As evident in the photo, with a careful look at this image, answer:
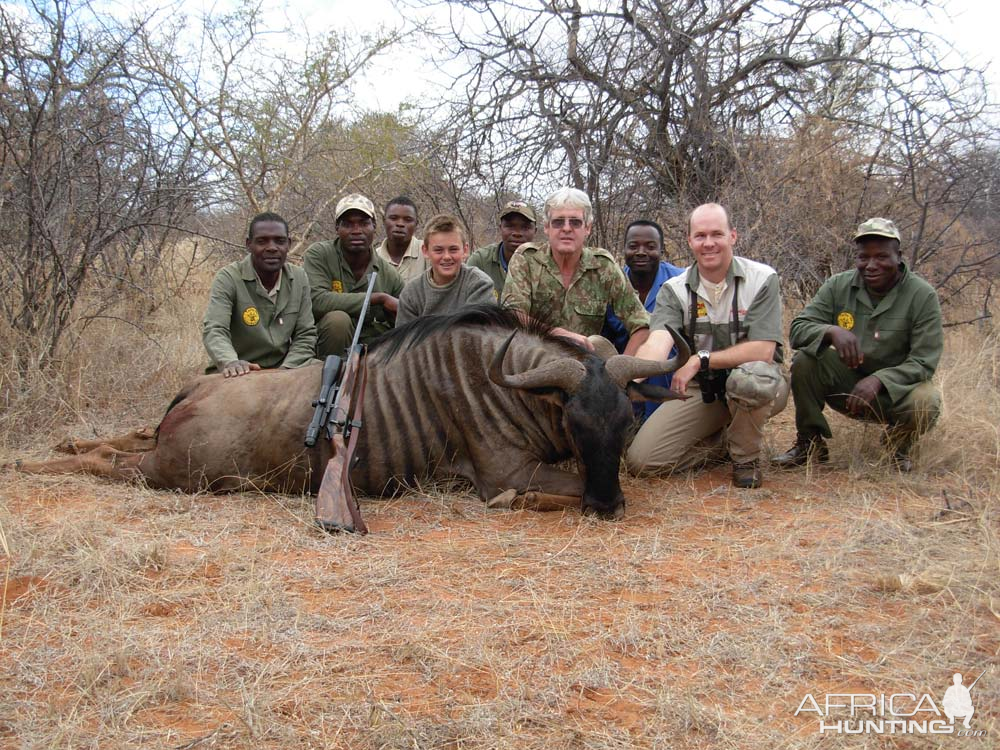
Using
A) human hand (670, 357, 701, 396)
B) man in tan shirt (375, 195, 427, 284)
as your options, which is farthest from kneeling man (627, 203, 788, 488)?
man in tan shirt (375, 195, 427, 284)

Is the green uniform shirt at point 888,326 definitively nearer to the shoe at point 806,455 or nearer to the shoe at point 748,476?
the shoe at point 806,455

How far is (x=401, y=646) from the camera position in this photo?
8.71 ft

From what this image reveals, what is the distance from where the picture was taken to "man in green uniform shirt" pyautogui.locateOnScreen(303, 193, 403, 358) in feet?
20.0

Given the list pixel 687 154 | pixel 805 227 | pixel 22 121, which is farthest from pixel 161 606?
pixel 687 154

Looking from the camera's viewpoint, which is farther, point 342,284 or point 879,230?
point 342,284

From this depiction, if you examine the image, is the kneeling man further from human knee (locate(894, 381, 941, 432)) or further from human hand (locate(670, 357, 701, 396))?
human knee (locate(894, 381, 941, 432))

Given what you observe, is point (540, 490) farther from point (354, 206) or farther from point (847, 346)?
point (354, 206)

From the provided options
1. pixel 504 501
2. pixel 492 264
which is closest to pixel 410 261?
pixel 492 264

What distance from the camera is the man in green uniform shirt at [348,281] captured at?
20.0ft

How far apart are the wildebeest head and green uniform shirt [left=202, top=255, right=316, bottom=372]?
2023 millimetres

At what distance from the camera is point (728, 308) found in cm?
485

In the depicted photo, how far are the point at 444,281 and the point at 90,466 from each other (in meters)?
2.41

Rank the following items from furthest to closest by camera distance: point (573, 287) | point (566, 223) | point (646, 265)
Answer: point (646, 265)
point (573, 287)
point (566, 223)

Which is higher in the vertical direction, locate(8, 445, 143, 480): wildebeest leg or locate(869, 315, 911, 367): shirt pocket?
locate(869, 315, 911, 367): shirt pocket
